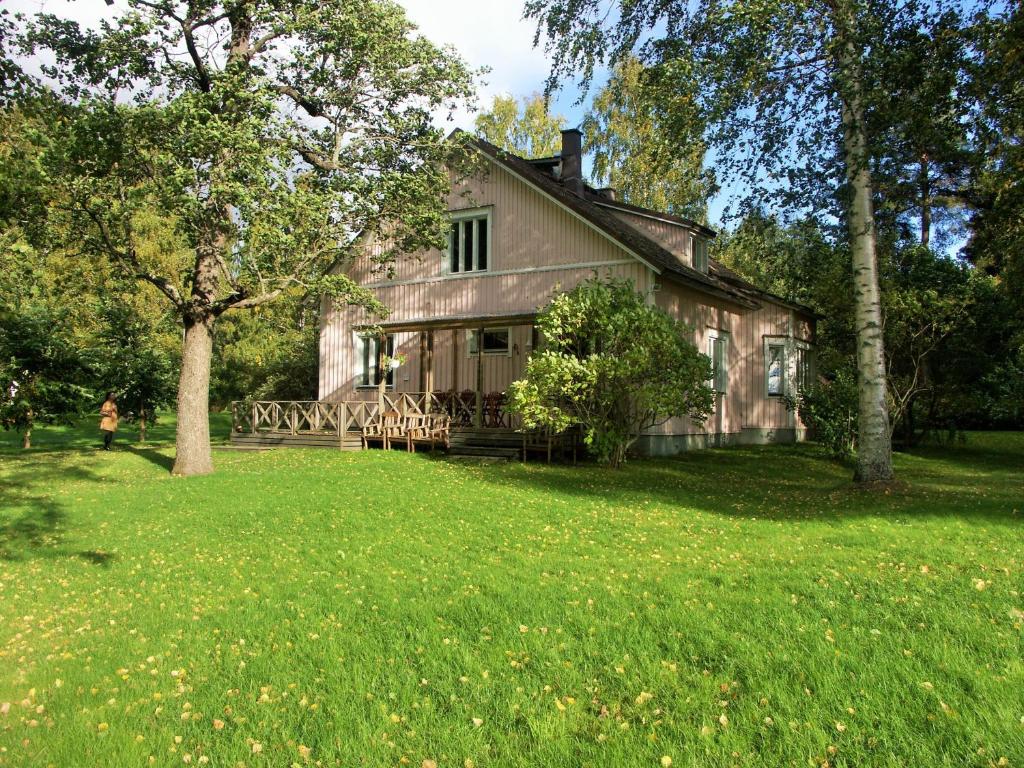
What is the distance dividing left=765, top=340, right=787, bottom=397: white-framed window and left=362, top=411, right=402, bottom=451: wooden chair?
1142cm

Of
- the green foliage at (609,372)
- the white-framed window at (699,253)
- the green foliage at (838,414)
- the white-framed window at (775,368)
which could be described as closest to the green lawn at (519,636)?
the green foliage at (609,372)

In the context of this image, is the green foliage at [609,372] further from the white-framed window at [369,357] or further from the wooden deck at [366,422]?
the white-framed window at [369,357]

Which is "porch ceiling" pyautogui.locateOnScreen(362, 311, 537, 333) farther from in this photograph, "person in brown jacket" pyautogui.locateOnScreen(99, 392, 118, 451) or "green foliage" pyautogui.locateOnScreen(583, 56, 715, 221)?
"green foliage" pyautogui.locateOnScreen(583, 56, 715, 221)

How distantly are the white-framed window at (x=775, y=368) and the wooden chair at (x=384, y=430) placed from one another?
37.5 feet

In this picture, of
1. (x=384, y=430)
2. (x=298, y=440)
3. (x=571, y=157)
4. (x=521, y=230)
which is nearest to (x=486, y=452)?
(x=384, y=430)

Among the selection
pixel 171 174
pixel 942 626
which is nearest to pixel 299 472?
pixel 171 174

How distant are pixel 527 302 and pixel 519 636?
1498 cm

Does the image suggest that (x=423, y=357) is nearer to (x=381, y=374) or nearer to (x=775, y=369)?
(x=381, y=374)

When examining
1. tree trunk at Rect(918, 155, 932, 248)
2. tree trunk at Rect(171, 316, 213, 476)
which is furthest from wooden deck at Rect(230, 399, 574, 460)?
tree trunk at Rect(918, 155, 932, 248)

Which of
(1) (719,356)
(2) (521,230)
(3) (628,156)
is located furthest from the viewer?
(3) (628,156)

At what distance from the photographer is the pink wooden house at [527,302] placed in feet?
61.6

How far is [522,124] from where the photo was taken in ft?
120

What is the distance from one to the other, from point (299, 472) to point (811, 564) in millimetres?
10866

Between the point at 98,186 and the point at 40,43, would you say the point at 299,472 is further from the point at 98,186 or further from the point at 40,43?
the point at 40,43
